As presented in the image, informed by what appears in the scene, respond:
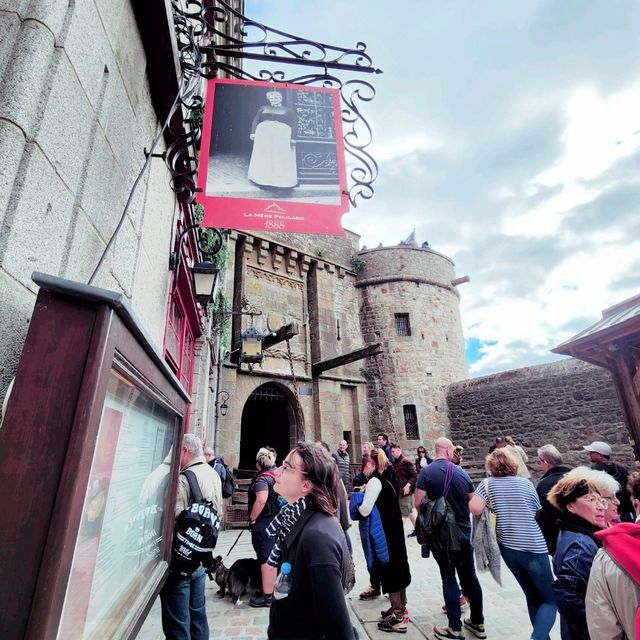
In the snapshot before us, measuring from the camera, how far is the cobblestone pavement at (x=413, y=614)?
3227mm

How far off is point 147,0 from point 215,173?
1.05m

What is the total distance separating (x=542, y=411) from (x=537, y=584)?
10.0 m

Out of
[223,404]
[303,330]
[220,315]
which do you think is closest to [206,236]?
[220,315]

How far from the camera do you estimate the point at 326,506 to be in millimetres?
1642

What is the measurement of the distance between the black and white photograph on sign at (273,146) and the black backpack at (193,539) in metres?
2.17

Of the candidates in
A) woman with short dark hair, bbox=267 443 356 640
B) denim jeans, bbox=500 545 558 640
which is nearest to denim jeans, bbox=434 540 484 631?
denim jeans, bbox=500 545 558 640

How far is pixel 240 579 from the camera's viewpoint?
155 inches

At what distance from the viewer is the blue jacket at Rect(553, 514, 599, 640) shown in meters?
1.89

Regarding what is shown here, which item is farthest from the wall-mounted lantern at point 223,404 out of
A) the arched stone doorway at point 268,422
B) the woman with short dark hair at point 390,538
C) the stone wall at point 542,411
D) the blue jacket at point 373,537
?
the stone wall at point 542,411

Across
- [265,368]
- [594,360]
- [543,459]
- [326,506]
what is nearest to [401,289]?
[265,368]

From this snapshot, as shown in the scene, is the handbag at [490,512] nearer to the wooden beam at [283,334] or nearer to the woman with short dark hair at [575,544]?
the woman with short dark hair at [575,544]

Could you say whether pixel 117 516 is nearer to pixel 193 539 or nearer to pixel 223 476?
pixel 193 539

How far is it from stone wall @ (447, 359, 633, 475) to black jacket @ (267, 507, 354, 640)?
10.8 meters

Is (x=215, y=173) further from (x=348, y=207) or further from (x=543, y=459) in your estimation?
(x=543, y=459)
